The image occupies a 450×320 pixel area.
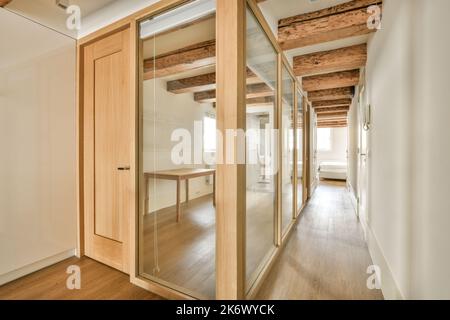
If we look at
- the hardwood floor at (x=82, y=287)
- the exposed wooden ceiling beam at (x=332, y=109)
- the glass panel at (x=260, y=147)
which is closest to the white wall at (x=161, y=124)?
the glass panel at (x=260, y=147)

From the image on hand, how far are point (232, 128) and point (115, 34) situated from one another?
154 centimetres

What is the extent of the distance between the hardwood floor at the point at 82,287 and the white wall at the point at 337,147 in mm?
10258

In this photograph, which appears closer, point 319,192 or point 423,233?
point 423,233

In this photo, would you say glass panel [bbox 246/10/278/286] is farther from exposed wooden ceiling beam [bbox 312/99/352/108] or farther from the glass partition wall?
exposed wooden ceiling beam [bbox 312/99/352/108]

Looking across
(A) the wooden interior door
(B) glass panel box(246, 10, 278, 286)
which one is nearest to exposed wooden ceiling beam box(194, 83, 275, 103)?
(B) glass panel box(246, 10, 278, 286)

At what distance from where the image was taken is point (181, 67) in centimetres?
183

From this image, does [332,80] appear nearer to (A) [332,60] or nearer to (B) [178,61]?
(A) [332,60]

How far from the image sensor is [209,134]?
1570 mm

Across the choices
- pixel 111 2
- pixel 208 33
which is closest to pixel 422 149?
pixel 208 33

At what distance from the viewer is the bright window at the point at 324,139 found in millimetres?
10656

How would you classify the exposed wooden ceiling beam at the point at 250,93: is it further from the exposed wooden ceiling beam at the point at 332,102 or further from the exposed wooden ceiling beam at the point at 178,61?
the exposed wooden ceiling beam at the point at 332,102

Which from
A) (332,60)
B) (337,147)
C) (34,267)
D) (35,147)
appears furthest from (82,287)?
(337,147)

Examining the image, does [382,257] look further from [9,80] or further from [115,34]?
[9,80]
